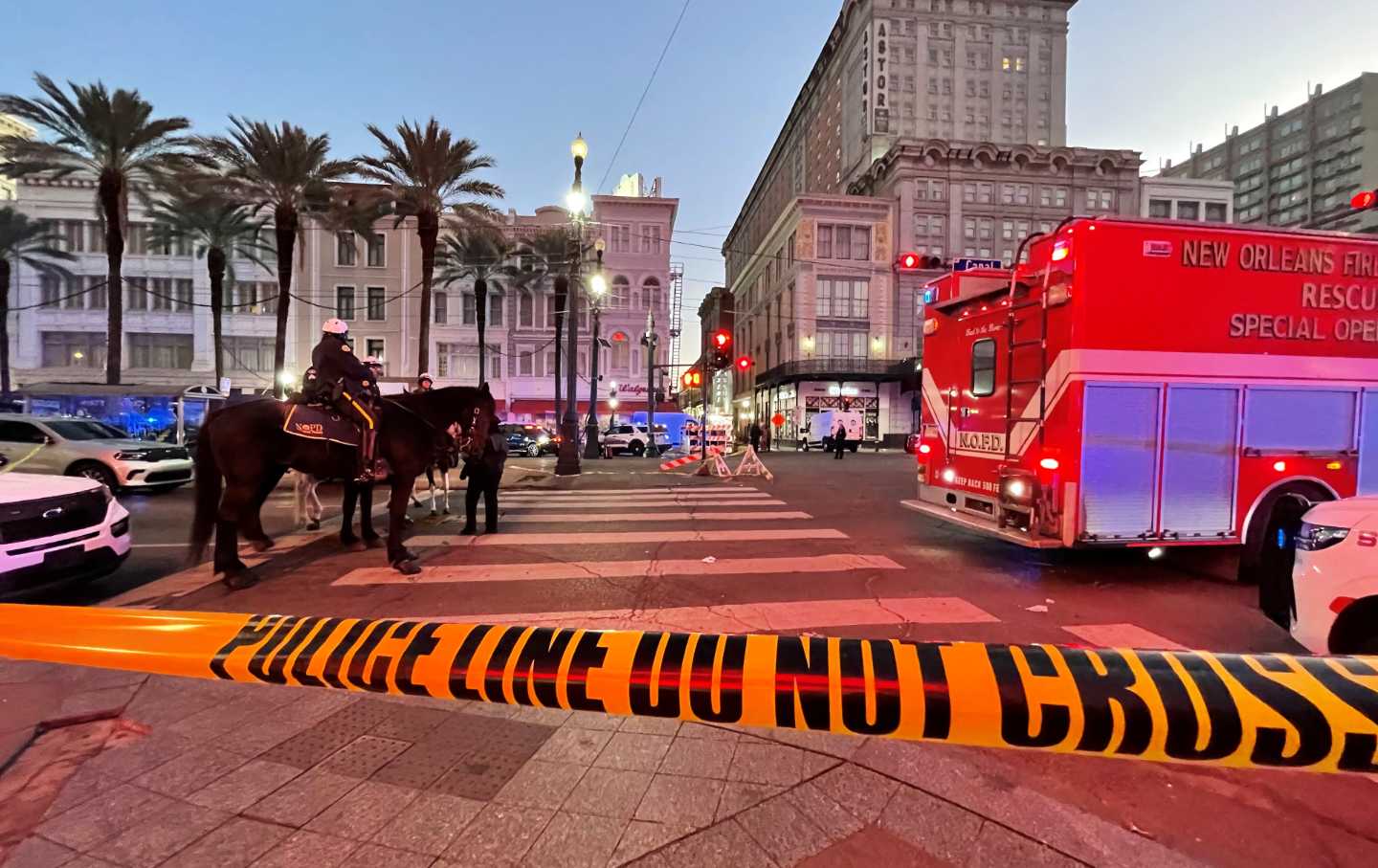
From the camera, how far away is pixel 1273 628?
16.5 feet

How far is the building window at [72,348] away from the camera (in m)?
42.6

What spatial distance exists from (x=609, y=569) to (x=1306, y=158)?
494ft

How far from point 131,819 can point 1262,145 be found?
163 m

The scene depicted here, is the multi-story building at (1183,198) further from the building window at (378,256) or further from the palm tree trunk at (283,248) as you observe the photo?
the palm tree trunk at (283,248)

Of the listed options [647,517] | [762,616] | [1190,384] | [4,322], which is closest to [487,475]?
[647,517]

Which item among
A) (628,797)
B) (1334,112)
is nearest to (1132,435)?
(628,797)

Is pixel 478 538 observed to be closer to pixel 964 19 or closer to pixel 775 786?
pixel 775 786

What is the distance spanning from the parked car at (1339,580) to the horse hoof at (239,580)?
800cm

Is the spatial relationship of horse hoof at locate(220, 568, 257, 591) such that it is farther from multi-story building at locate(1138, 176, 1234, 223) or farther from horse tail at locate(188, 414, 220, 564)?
multi-story building at locate(1138, 176, 1234, 223)

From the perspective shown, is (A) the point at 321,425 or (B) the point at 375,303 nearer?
(A) the point at 321,425

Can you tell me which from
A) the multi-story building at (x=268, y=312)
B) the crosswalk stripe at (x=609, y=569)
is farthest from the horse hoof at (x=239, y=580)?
the multi-story building at (x=268, y=312)

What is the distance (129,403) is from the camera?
82.5 feet

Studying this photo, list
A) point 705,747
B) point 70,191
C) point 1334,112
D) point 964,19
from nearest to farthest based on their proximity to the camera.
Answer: point 705,747 → point 70,191 → point 964,19 → point 1334,112

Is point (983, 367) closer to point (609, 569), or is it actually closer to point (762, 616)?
point (762, 616)
